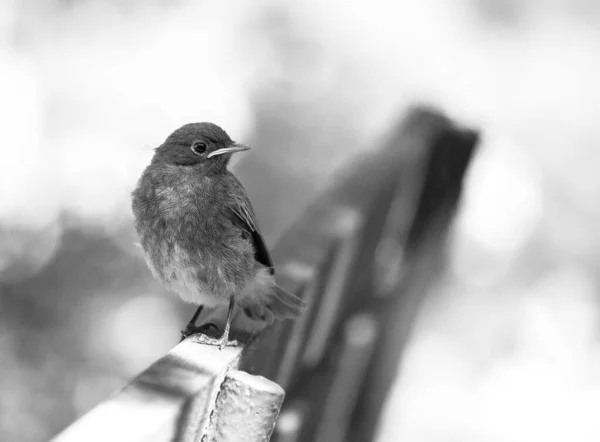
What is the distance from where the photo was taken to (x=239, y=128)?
18.7 feet

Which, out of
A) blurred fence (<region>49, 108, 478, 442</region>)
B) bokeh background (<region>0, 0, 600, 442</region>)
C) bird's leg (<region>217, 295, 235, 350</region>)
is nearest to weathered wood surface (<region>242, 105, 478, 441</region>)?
blurred fence (<region>49, 108, 478, 442</region>)

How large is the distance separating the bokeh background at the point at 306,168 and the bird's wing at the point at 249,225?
1628 mm

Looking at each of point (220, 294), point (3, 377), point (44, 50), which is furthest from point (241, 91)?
point (220, 294)

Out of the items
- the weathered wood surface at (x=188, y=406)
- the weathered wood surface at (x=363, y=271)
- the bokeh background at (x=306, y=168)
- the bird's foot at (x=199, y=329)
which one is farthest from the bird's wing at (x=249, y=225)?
the bokeh background at (x=306, y=168)

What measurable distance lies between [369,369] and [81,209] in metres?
2.97

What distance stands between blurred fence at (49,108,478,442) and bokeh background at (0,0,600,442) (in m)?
0.52

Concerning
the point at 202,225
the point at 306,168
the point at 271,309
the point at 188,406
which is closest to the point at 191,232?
the point at 202,225

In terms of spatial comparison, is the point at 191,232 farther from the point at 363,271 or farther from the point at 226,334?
the point at 363,271

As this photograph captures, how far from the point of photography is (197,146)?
2.23 m

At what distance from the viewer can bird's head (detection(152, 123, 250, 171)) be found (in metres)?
2.22

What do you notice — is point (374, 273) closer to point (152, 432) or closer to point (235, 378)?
point (235, 378)

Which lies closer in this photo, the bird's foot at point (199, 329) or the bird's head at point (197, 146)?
the bird's foot at point (199, 329)

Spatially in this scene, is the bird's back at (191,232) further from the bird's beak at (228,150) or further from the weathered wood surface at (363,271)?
the weathered wood surface at (363,271)

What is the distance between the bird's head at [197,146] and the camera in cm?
222
